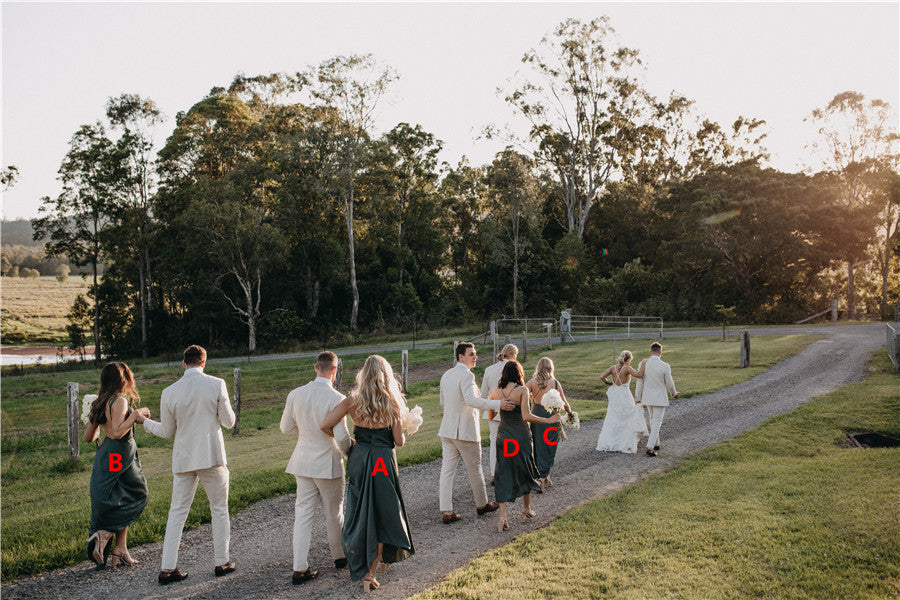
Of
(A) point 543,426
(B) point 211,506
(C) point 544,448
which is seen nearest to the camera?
(B) point 211,506

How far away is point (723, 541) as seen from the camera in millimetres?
6773

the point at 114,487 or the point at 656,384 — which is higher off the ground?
the point at 656,384

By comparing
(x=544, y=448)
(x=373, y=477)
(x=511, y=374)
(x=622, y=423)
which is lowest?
(x=622, y=423)

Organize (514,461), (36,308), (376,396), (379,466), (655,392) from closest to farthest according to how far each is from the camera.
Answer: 1. (376,396)
2. (379,466)
3. (514,461)
4. (655,392)
5. (36,308)

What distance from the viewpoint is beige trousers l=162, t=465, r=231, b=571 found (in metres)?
6.12

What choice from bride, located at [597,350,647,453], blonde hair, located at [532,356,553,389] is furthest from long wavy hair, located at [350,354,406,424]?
bride, located at [597,350,647,453]

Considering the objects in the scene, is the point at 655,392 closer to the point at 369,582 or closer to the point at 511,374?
the point at 511,374

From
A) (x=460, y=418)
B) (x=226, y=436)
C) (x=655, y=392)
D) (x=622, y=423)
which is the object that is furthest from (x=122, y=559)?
(x=226, y=436)

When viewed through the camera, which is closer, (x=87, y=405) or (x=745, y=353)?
(x=87, y=405)

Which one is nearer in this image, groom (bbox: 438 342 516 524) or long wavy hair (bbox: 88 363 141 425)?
long wavy hair (bbox: 88 363 141 425)

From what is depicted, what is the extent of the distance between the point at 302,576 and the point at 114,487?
2.21 meters

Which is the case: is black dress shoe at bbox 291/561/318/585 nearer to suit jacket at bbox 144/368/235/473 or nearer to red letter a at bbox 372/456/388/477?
red letter a at bbox 372/456/388/477

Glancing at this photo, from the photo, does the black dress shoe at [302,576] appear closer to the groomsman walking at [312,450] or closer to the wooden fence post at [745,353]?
the groomsman walking at [312,450]

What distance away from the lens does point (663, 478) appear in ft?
30.8
